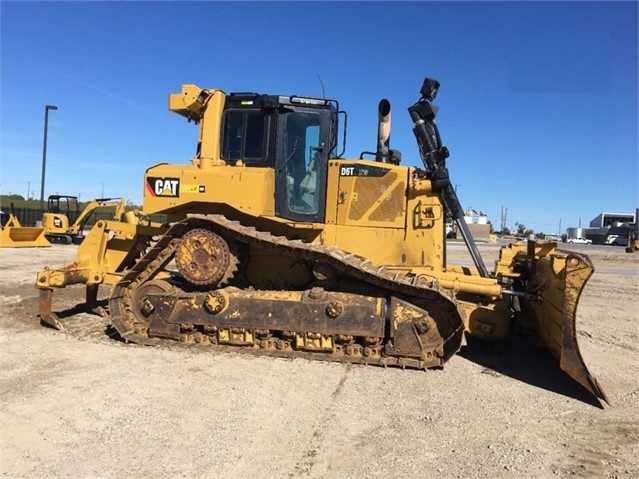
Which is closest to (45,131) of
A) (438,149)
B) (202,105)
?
(202,105)

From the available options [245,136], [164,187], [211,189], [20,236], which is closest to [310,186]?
[245,136]

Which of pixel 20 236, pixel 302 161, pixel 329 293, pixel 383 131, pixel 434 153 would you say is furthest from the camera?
pixel 20 236

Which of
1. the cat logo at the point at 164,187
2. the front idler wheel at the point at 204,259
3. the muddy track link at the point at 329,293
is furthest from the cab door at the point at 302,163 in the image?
the cat logo at the point at 164,187

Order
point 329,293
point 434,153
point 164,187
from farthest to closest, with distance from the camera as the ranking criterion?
point 434,153
point 164,187
point 329,293

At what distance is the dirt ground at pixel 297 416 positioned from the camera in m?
3.96

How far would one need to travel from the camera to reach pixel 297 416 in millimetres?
4895

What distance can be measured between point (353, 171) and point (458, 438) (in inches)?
165

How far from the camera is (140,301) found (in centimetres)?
750

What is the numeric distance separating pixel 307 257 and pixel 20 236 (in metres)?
20.4

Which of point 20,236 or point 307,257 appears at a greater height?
point 307,257

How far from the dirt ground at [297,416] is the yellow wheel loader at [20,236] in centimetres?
1681

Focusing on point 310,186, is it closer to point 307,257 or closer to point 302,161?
point 302,161

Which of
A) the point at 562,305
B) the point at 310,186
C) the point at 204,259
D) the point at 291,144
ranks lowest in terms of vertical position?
the point at 562,305

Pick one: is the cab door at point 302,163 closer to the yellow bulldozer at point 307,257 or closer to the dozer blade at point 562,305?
the yellow bulldozer at point 307,257
